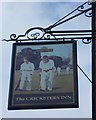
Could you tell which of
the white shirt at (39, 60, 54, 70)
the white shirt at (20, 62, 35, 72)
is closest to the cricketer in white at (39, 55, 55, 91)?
the white shirt at (39, 60, 54, 70)

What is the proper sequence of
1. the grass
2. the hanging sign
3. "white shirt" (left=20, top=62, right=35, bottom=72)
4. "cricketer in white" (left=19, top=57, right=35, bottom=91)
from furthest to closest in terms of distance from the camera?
"white shirt" (left=20, top=62, right=35, bottom=72), "cricketer in white" (left=19, top=57, right=35, bottom=91), the grass, the hanging sign

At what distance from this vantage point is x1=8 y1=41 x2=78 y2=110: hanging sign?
30.4 feet

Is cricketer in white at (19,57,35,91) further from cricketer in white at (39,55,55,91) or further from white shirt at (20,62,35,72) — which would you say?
cricketer in white at (39,55,55,91)

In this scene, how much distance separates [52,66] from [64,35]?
2.57ft

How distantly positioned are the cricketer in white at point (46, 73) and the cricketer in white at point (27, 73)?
241 mm

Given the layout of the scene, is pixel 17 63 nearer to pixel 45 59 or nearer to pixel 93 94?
pixel 45 59

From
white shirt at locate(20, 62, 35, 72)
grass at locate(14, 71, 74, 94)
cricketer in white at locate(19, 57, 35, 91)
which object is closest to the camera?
grass at locate(14, 71, 74, 94)

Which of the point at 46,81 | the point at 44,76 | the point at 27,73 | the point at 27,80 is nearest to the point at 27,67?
the point at 27,73

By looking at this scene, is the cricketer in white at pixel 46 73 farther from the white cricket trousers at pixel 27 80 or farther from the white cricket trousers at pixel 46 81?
the white cricket trousers at pixel 27 80

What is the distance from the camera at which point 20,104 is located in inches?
366

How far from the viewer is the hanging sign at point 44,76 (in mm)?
9258

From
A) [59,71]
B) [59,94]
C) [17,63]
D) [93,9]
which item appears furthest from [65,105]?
[93,9]

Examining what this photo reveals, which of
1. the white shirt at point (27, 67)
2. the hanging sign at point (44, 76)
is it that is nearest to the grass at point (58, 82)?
the hanging sign at point (44, 76)

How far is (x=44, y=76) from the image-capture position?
31.6 feet
